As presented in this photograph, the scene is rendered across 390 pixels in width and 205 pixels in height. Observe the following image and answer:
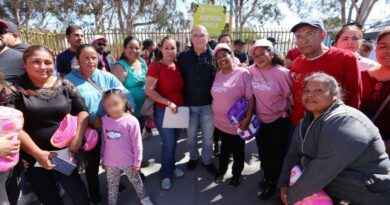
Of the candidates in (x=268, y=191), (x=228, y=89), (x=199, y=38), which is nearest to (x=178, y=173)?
(x=268, y=191)

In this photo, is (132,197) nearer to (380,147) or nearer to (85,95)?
(85,95)

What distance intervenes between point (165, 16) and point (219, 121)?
23683mm

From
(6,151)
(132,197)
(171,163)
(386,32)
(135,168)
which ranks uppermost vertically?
(386,32)

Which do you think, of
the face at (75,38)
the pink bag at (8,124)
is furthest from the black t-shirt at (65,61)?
the pink bag at (8,124)

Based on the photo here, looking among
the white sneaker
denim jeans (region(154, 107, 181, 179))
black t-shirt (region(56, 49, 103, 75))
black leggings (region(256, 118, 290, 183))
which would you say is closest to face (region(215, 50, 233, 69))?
black leggings (region(256, 118, 290, 183))

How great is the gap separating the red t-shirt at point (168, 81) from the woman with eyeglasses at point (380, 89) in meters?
1.90

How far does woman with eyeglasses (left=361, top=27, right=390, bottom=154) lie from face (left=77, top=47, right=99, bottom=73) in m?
2.58

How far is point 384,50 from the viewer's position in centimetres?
198

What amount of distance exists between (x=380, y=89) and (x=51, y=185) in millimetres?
3039

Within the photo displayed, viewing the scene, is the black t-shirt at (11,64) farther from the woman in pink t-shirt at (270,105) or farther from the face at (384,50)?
the face at (384,50)

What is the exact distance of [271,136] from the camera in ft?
9.28

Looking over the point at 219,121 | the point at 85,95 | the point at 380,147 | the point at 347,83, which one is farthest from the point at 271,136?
the point at 85,95

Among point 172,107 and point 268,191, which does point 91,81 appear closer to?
point 172,107

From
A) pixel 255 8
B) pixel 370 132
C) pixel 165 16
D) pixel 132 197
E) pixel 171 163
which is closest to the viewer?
pixel 370 132
